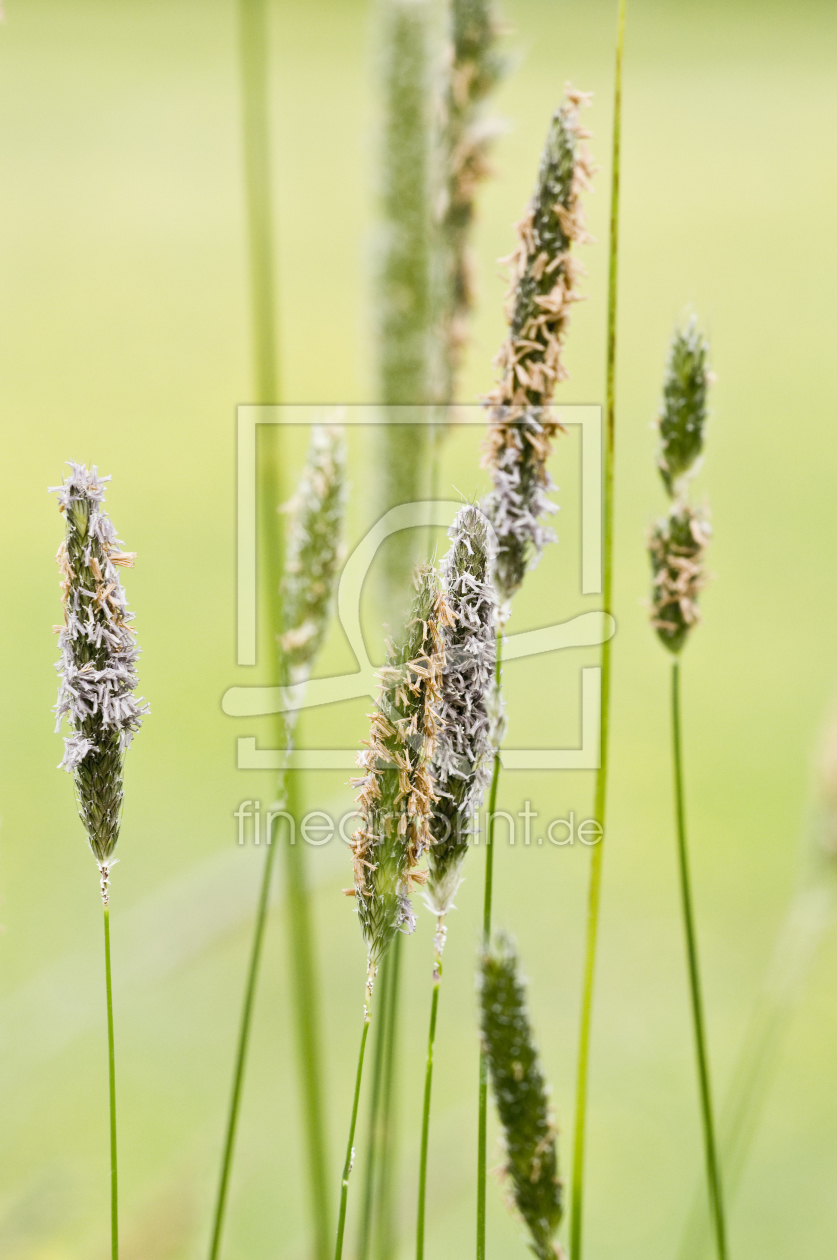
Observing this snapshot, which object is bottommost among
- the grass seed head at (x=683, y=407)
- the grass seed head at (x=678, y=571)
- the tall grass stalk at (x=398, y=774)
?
the tall grass stalk at (x=398, y=774)

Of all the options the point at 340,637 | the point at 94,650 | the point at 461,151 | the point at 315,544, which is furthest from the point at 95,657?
the point at 340,637

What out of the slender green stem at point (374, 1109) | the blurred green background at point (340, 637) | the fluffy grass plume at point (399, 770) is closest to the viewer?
the fluffy grass plume at point (399, 770)

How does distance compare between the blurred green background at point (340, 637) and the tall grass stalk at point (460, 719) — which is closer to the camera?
the tall grass stalk at point (460, 719)

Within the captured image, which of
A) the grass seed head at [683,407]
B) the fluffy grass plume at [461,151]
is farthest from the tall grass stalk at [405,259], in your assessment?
the grass seed head at [683,407]

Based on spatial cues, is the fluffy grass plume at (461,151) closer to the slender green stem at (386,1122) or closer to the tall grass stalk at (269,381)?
the tall grass stalk at (269,381)

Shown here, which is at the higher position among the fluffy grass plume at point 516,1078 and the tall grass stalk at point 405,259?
the tall grass stalk at point 405,259

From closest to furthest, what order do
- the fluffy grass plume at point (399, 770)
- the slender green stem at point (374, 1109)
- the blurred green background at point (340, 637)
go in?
the fluffy grass plume at point (399, 770)
the slender green stem at point (374, 1109)
the blurred green background at point (340, 637)

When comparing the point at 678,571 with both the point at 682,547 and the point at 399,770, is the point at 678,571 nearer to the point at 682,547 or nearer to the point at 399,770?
the point at 682,547
